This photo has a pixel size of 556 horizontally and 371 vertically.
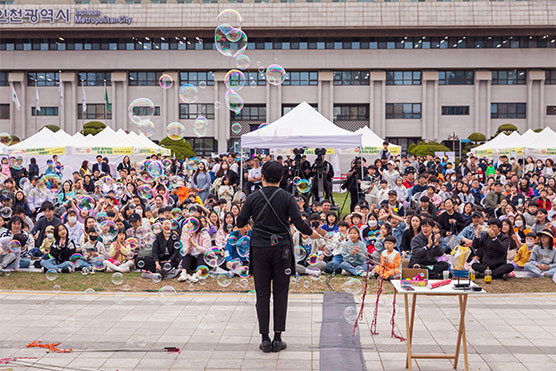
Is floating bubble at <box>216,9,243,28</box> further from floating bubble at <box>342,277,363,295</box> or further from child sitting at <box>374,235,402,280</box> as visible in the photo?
floating bubble at <box>342,277,363,295</box>

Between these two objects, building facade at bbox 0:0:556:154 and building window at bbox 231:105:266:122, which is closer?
building facade at bbox 0:0:556:154

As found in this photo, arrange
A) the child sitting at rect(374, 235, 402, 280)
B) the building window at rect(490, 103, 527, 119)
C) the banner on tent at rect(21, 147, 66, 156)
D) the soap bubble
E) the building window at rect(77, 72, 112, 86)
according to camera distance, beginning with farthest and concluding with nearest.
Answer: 1. the building window at rect(77, 72, 112, 86)
2. the building window at rect(490, 103, 527, 119)
3. the banner on tent at rect(21, 147, 66, 156)
4. the soap bubble
5. the child sitting at rect(374, 235, 402, 280)

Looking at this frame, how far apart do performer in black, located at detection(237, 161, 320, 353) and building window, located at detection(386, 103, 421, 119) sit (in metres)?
51.1

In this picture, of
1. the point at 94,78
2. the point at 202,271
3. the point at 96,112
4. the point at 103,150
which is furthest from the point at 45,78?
the point at 202,271

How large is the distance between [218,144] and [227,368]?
50.8 meters

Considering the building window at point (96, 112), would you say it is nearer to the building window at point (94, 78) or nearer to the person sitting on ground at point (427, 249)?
the building window at point (94, 78)

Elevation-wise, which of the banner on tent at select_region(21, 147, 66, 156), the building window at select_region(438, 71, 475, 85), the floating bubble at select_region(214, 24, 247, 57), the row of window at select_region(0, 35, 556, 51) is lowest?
the banner on tent at select_region(21, 147, 66, 156)

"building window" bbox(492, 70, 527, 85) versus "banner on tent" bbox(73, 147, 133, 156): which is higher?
"building window" bbox(492, 70, 527, 85)

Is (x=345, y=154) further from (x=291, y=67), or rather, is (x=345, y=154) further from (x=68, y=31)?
(x=68, y=31)

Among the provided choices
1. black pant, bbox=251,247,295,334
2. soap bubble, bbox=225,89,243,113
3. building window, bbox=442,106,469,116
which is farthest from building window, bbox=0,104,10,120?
black pant, bbox=251,247,295,334

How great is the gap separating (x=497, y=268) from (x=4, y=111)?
2211 inches

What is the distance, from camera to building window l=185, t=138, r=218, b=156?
56.2 m

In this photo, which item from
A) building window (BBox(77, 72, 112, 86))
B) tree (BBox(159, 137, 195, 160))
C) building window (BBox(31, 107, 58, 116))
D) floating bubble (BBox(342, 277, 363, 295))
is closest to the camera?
floating bubble (BBox(342, 277, 363, 295))

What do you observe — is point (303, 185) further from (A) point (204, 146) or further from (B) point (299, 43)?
(B) point (299, 43)
